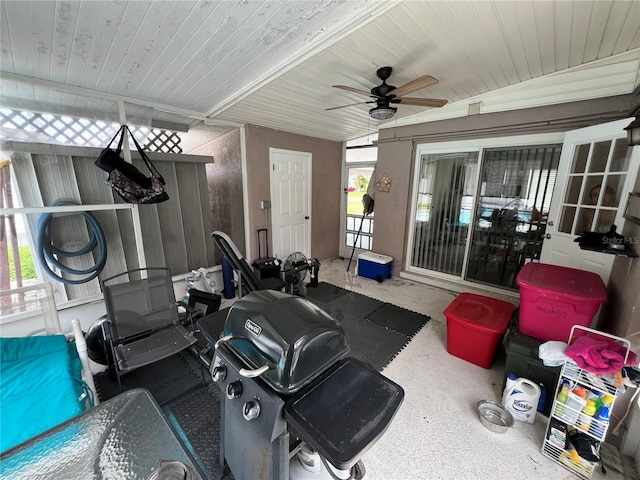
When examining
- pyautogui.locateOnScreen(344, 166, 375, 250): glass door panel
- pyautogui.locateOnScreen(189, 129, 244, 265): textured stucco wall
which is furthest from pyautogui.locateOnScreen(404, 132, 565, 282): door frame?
pyautogui.locateOnScreen(189, 129, 244, 265): textured stucco wall

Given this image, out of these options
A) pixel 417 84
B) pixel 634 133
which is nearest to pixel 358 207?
pixel 417 84

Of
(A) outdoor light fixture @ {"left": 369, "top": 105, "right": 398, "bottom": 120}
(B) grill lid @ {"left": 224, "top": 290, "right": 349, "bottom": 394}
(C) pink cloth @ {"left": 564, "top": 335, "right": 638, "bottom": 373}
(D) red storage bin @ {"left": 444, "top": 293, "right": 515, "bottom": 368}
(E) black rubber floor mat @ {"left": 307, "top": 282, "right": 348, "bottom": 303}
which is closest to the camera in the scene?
(B) grill lid @ {"left": 224, "top": 290, "right": 349, "bottom": 394}

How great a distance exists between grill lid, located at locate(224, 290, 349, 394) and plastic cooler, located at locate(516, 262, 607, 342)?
1.67m

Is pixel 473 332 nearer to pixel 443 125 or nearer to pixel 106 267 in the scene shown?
pixel 443 125

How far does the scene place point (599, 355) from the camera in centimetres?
138

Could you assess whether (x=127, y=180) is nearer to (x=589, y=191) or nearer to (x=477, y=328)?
(x=477, y=328)

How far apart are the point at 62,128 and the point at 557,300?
4.39m

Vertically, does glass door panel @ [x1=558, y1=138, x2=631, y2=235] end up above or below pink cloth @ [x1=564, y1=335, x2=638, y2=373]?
above

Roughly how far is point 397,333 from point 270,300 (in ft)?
6.84

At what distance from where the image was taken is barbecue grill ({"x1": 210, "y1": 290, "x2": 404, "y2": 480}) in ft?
2.44

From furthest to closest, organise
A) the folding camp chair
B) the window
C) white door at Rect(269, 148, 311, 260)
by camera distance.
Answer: white door at Rect(269, 148, 311, 260), the window, the folding camp chair

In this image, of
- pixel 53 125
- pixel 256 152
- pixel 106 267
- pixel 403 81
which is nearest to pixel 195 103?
pixel 256 152

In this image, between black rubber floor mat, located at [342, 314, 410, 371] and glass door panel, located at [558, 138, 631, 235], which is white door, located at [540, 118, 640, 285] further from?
black rubber floor mat, located at [342, 314, 410, 371]

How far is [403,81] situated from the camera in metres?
2.67
